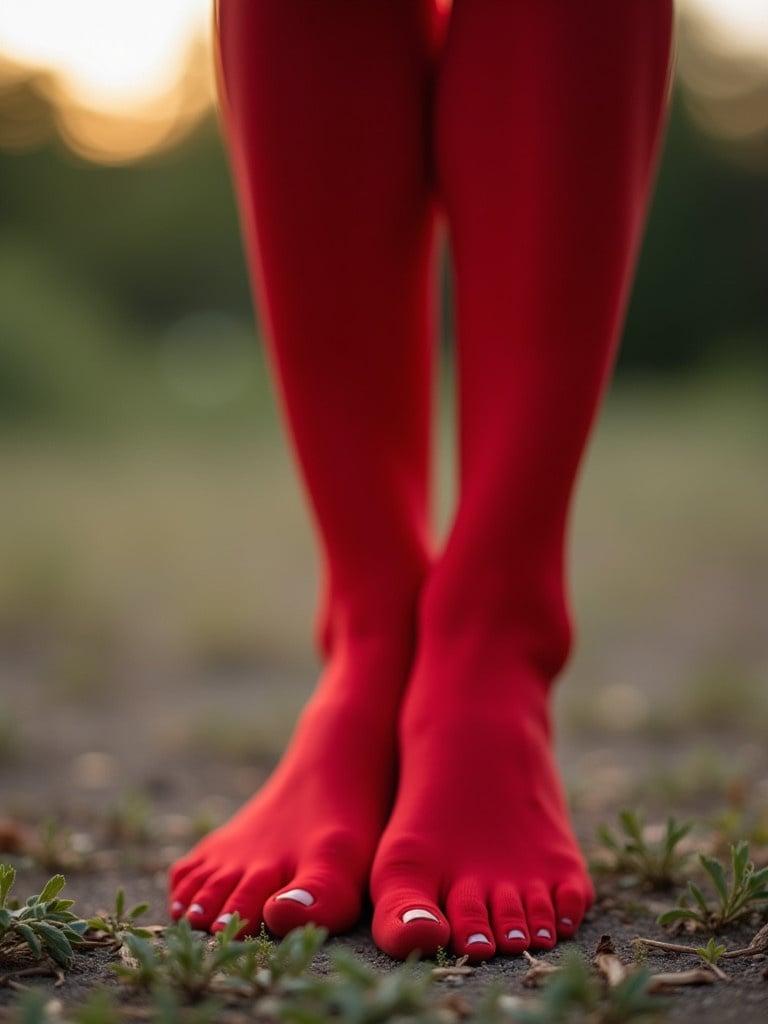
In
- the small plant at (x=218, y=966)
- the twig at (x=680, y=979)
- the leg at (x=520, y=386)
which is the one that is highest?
the leg at (x=520, y=386)

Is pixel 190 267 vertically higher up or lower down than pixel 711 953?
higher up

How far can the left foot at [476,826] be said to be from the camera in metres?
0.91

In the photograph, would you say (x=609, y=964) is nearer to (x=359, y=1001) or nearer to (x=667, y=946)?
(x=667, y=946)

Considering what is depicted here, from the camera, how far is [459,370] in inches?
44.9

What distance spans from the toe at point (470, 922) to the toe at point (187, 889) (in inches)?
9.2

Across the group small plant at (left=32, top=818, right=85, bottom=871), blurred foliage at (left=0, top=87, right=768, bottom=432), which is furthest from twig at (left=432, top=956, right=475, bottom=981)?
blurred foliage at (left=0, top=87, right=768, bottom=432)

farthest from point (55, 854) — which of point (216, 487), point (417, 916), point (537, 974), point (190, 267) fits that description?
point (190, 267)

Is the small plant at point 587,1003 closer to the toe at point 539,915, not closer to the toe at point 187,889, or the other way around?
the toe at point 539,915

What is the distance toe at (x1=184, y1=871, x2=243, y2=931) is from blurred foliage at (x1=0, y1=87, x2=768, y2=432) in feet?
21.5

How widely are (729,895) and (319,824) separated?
1.15ft

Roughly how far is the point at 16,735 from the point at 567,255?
3.83 ft

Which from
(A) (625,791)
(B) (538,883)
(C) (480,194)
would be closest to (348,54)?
(C) (480,194)

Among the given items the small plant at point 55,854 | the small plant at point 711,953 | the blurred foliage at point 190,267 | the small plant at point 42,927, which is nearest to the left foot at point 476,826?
the small plant at point 711,953

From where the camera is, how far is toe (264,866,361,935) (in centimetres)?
92
